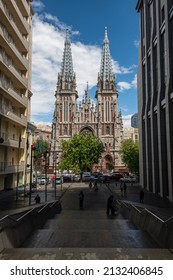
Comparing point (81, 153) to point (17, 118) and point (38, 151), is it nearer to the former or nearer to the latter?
point (38, 151)

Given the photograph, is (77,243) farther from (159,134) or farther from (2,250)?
(159,134)

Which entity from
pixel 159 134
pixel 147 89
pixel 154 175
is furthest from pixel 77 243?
pixel 147 89

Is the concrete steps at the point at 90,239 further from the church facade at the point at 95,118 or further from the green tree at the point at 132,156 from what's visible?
the church facade at the point at 95,118

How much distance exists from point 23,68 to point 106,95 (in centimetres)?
6396

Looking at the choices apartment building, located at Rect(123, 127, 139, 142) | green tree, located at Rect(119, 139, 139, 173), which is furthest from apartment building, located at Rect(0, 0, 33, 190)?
apartment building, located at Rect(123, 127, 139, 142)

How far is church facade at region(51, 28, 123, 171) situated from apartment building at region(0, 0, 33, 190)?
5673 centimetres

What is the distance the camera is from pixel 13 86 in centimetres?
3212

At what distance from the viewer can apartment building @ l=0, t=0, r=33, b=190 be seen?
Result: 26770 mm

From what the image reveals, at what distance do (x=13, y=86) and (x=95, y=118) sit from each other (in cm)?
6353

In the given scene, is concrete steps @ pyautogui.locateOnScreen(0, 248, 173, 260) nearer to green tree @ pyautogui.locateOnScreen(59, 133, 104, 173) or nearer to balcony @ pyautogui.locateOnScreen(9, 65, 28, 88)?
balcony @ pyautogui.locateOnScreen(9, 65, 28, 88)

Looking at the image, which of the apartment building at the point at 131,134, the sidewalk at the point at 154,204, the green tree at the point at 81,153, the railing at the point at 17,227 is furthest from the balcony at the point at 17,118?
the apartment building at the point at 131,134

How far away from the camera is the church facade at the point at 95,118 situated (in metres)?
92.4

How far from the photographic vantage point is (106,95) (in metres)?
95.2
